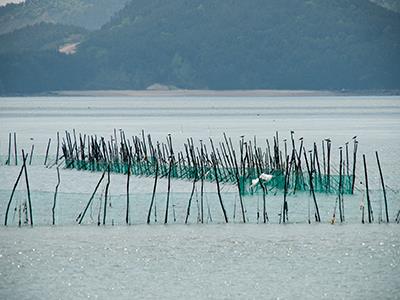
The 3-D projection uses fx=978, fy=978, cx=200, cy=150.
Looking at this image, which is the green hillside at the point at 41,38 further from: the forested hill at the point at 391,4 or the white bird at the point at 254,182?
the white bird at the point at 254,182

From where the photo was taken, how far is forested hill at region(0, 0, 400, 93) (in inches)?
5517

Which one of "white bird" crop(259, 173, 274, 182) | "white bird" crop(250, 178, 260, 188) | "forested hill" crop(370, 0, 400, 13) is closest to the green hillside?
"forested hill" crop(370, 0, 400, 13)

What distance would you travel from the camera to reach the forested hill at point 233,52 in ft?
460

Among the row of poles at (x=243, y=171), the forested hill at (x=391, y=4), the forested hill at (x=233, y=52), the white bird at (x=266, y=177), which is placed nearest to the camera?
the row of poles at (x=243, y=171)

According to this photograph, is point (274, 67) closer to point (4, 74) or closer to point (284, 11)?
point (284, 11)

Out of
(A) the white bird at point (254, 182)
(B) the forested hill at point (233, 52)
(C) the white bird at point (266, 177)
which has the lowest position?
(A) the white bird at point (254, 182)

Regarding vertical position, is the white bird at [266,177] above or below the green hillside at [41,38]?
below

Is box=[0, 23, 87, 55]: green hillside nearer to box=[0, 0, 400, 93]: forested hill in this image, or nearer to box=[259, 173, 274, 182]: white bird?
box=[0, 0, 400, 93]: forested hill

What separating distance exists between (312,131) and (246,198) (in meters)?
24.7

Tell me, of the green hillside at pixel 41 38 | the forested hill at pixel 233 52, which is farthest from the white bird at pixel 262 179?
the green hillside at pixel 41 38

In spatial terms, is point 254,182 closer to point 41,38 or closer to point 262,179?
point 262,179

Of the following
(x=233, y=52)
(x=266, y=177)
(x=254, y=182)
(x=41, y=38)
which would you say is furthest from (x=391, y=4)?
→ (x=266, y=177)

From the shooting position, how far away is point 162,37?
147 metres

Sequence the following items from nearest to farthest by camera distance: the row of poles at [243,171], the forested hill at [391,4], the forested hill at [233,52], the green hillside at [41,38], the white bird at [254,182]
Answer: the row of poles at [243,171] → the white bird at [254,182] → the forested hill at [233,52] → the green hillside at [41,38] → the forested hill at [391,4]
